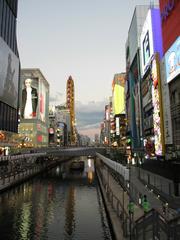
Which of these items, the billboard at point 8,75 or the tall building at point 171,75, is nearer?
the tall building at point 171,75

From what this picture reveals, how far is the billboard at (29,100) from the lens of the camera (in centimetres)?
18175

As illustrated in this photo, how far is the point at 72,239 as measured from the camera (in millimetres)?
26266

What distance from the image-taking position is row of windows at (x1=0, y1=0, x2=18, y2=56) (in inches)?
4264

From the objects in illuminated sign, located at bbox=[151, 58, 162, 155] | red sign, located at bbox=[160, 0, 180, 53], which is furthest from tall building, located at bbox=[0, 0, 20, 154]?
red sign, located at bbox=[160, 0, 180, 53]

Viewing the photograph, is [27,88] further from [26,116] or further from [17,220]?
[17,220]

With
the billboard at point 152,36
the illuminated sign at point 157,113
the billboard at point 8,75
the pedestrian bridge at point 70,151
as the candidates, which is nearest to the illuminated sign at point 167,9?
the illuminated sign at point 157,113

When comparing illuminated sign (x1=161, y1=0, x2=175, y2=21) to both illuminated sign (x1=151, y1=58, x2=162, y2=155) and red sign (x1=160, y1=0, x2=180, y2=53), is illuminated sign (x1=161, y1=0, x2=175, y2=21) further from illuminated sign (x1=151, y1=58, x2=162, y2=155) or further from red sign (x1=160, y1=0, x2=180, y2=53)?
illuminated sign (x1=151, y1=58, x2=162, y2=155)

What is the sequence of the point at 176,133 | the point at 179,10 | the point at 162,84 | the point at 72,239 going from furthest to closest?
the point at 162,84 → the point at 176,133 → the point at 179,10 → the point at 72,239

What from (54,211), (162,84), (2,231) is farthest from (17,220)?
(162,84)

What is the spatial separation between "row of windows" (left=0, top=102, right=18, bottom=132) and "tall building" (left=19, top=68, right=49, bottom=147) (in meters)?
42.0

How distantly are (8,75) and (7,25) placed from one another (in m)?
20.5

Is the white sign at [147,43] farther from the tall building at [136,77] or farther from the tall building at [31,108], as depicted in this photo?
the tall building at [31,108]

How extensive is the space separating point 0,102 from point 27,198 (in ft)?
228

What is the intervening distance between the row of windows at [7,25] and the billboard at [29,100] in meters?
59.8
